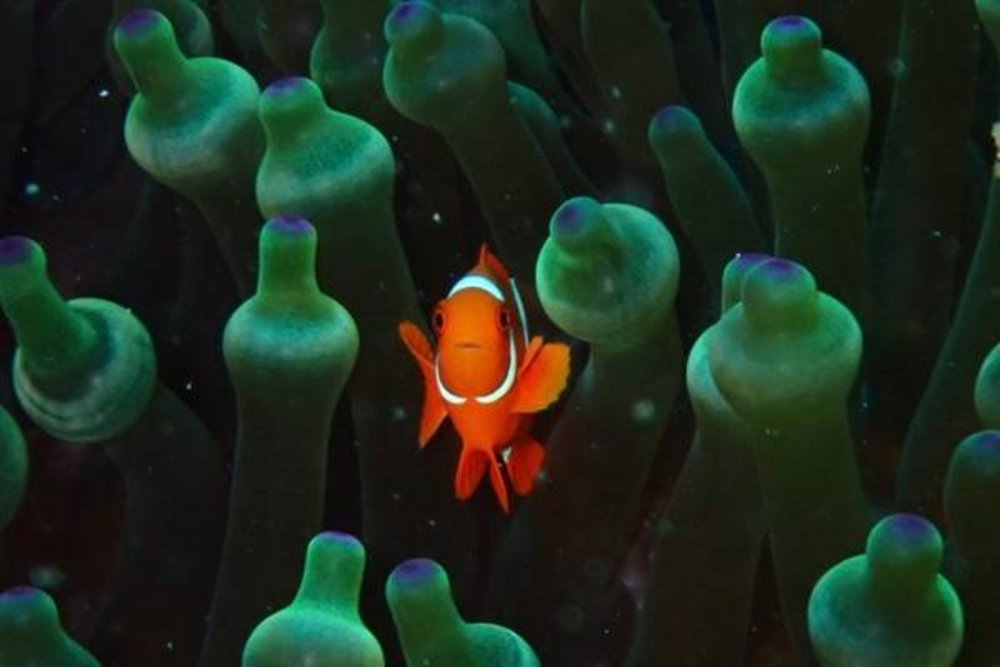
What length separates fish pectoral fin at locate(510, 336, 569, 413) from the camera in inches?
53.3

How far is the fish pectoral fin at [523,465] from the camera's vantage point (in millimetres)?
1364

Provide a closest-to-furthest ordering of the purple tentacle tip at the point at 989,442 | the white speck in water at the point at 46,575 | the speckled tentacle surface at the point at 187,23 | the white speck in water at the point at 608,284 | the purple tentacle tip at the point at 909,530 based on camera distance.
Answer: the purple tentacle tip at the point at 909,530, the purple tentacle tip at the point at 989,442, the white speck in water at the point at 608,284, the white speck in water at the point at 46,575, the speckled tentacle surface at the point at 187,23

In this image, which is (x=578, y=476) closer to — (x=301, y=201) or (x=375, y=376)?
(x=375, y=376)

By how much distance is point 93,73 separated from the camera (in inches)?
71.6

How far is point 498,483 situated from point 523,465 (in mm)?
51

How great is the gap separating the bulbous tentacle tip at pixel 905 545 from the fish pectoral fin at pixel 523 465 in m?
0.48

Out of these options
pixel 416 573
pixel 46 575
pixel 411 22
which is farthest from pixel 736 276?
pixel 46 575

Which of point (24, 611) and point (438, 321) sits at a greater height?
point (24, 611)

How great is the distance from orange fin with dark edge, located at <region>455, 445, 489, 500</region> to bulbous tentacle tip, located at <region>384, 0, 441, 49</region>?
363 millimetres

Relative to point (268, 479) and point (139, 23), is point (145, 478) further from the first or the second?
point (139, 23)

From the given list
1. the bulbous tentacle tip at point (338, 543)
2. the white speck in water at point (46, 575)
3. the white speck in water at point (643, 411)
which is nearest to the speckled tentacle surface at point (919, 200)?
the white speck in water at point (643, 411)

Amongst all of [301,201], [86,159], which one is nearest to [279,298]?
[301,201]

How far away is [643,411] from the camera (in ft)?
3.96

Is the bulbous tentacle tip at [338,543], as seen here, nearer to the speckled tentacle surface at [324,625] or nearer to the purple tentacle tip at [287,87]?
the speckled tentacle surface at [324,625]
